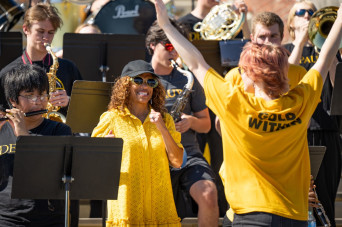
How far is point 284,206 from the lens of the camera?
3355mm

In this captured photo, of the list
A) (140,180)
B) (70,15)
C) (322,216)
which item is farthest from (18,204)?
(70,15)

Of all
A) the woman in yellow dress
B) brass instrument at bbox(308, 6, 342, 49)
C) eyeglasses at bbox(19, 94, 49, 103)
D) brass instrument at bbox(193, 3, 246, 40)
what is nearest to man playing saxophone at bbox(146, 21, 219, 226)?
the woman in yellow dress

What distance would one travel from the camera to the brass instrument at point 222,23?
6.50m

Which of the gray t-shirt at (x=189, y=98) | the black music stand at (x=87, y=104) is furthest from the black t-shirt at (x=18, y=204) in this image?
the gray t-shirt at (x=189, y=98)

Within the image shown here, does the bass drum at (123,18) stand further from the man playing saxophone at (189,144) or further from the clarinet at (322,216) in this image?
the clarinet at (322,216)

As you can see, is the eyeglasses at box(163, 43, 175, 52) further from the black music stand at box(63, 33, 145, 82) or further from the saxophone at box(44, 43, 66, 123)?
the saxophone at box(44, 43, 66, 123)

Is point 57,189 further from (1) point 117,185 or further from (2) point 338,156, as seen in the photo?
(2) point 338,156

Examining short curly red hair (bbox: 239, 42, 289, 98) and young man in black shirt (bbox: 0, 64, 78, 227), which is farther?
young man in black shirt (bbox: 0, 64, 78, 227)

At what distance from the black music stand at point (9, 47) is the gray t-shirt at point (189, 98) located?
1395mm

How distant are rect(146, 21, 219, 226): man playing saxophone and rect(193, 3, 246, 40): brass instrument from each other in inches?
38.1

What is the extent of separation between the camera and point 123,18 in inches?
306

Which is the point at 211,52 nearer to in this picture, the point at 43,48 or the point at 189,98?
the point at 189,98

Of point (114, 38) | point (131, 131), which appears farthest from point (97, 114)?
point (114, 38)

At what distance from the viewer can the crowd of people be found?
340 cm
